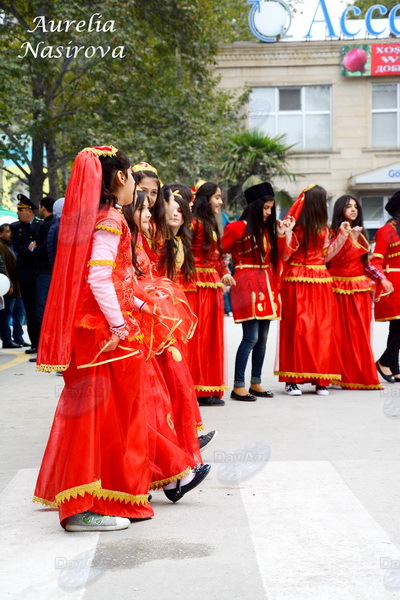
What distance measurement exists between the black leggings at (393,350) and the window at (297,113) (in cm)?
2511

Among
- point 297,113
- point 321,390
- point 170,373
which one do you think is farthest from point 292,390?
point 297,113

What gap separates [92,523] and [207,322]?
183 inches

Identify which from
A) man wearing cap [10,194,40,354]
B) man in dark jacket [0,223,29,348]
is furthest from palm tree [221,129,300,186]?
man wearing cap [10,194,40,354]

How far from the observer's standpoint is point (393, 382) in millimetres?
10859

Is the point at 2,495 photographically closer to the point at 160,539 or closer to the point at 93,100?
the point at 160,539

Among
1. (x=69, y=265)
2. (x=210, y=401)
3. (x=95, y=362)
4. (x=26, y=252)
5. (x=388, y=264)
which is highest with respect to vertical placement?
(x=26, y=252)

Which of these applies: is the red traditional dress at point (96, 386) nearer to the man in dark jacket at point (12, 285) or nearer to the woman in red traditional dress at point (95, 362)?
the woman in red traditional dress at point (95, 362)

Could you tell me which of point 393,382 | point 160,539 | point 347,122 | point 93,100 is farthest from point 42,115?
point 160,539

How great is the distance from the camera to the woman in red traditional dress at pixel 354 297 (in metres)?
10.2

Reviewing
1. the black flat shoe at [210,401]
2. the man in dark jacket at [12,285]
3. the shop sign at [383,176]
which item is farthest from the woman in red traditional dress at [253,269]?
the shop sign at [383,176]

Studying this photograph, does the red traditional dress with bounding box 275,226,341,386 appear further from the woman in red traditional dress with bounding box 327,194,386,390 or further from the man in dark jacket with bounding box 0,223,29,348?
the man in dark jacket with bounding box 0,223,29,348

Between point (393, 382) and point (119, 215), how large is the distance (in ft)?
21.1

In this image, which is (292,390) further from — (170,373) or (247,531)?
(247,531)

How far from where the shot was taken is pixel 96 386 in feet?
16.3
